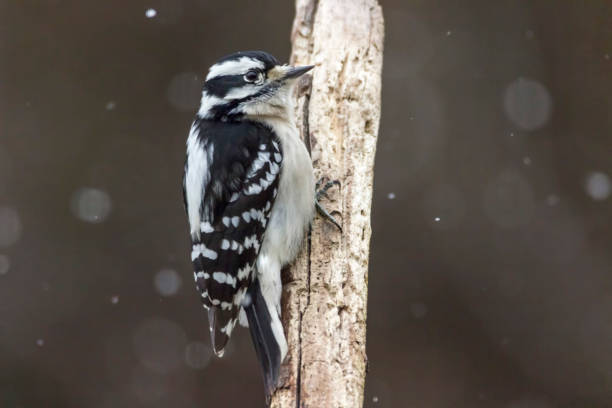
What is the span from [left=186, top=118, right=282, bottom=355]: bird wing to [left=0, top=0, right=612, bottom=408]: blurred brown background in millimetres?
2303

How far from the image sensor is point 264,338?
10.1ft

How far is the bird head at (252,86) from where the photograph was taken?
3.63m
